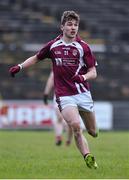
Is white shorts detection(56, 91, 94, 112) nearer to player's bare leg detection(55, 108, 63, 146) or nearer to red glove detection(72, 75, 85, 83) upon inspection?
red glove detection(72, 75, 85, 83)

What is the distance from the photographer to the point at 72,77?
1065 centimetres

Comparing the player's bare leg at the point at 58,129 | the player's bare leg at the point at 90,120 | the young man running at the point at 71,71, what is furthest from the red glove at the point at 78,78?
the player's bare leg at the point at 58,129

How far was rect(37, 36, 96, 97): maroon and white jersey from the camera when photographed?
10.7 m

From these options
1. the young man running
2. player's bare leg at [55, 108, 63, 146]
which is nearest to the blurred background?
player's bare leg at [55, 108, 63, 146]

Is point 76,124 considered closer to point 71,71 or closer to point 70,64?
point 71,71

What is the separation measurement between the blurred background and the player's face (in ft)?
54.5

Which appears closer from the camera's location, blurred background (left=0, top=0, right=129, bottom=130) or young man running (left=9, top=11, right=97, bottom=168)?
young man running (left=9, top=11, right=97, bottom=168)

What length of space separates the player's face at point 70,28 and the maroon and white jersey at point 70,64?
0.18 m

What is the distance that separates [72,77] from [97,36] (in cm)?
2330

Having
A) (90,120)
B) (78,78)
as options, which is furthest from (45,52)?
(90,120)

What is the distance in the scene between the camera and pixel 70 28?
34.4ft

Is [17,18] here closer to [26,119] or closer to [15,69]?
[26,119]

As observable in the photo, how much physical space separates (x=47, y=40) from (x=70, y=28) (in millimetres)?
21544

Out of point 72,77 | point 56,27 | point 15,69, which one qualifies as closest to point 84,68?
point 72,77
